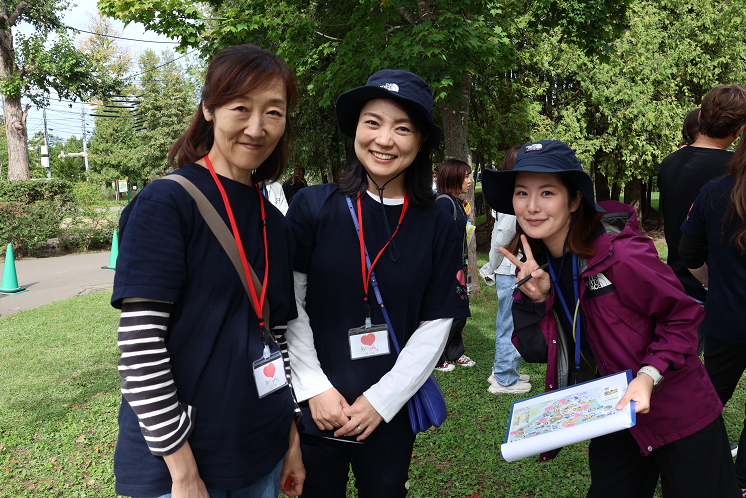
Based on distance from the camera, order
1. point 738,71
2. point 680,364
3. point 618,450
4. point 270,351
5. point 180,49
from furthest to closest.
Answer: point 738,71 → point 180,49 → point 618,450 → point 680,364 → point 270,351

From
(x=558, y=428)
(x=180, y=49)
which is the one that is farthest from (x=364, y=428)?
(x=180, y=49)

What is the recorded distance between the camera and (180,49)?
8773 millimetres

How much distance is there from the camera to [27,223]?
14.1 m

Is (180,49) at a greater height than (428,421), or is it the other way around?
(180,49)

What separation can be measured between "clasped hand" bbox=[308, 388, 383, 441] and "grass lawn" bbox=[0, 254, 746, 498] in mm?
1942

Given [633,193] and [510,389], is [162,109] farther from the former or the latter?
[510,389]

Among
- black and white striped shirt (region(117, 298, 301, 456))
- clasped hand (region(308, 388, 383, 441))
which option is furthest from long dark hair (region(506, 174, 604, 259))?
black and white striped shirt (region(117, 298, 301, 456))

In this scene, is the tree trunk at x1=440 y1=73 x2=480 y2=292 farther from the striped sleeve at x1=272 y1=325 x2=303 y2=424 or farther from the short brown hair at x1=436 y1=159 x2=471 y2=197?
the striped sleeve at x1=272 y1=325 x2=303 y2=424

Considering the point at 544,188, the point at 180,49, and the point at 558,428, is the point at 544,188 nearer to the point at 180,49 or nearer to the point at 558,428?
the point at 558,428

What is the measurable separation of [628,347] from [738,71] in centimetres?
1724

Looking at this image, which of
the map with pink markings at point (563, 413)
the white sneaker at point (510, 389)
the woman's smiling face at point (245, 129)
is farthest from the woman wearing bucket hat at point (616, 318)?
the white sneaker at point (510, 389)

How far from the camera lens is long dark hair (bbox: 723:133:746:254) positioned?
267cm

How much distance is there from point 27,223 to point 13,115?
191 inches

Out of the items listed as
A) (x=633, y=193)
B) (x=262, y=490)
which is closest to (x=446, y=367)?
(x=262, y=490)
